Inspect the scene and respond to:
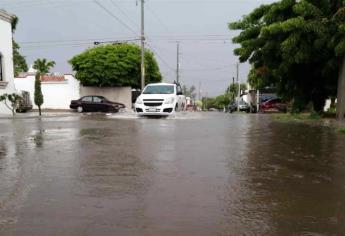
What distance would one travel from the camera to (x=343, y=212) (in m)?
4.69

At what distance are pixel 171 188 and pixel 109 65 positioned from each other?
36.3 metres

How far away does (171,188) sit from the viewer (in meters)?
5.71

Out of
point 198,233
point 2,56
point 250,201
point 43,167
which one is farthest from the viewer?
point 2,56

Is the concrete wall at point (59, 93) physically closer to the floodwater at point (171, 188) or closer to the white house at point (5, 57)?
the white house at point (5, 57)

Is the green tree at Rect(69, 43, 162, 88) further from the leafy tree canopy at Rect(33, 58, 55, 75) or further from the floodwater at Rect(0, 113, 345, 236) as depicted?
the floodwater at Rect(0, 113, 345, 236)

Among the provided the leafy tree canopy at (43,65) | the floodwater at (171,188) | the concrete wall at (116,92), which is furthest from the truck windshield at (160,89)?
the leafy tree canopy at (43,65)

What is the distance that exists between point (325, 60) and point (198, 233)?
16.8m

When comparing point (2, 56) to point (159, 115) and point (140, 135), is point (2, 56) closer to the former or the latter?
point (159, 115)

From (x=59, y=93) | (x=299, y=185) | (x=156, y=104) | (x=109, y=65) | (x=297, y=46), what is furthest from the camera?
(x=59, y=93)

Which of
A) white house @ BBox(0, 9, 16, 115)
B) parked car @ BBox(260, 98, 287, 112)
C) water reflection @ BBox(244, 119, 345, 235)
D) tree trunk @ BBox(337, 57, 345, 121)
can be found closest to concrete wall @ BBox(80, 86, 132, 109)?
parked car @ BBox(260, 98, 287, 112)

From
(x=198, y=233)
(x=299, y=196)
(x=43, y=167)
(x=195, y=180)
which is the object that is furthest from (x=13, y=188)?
(x=299, y=196)

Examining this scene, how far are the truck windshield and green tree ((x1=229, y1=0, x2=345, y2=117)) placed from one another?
3709 millimetres

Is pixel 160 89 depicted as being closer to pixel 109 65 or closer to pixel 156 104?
pixel 156 104

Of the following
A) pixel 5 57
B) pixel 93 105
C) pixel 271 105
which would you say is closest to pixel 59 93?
pixel 93 105
